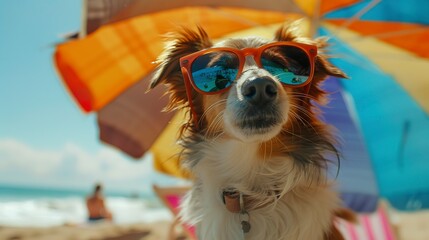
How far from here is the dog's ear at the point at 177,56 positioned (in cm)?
229

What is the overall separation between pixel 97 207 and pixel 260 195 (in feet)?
26.2

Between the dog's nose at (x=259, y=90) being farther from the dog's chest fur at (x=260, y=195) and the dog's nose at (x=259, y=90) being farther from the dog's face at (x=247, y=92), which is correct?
the dog's chest fur at (x=260, y=195)

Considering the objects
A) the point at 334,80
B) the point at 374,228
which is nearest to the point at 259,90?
the point at 334,80

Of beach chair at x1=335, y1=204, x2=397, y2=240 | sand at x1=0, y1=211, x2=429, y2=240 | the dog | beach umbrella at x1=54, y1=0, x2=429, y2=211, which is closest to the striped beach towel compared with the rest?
beach chair at x1=335, y1=204, x2=397, y2=240

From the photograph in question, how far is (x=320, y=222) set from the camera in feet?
6.80

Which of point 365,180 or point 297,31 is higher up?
point 297,31

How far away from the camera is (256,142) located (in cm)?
203

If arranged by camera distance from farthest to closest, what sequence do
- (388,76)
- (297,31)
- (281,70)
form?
(388,76)
(297,31)
(281,70)

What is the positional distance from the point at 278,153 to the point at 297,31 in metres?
0.84

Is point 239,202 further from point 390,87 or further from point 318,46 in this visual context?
point 390,87

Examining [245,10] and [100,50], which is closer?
[100,50]

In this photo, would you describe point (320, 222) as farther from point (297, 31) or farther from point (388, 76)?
point (388, 76)

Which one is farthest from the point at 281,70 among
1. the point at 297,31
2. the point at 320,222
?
the point at 320,222

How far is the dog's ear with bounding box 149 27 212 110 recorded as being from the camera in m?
2.29
